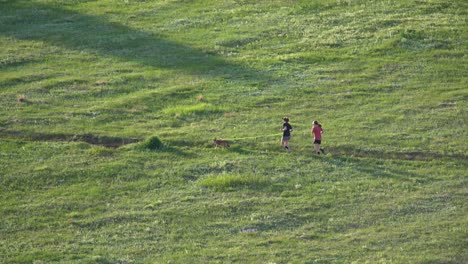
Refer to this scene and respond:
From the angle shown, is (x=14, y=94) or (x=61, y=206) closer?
(x=61, y=206)

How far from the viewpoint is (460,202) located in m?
43.8

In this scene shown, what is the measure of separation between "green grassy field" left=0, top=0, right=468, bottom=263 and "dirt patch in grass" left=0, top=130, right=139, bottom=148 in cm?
11

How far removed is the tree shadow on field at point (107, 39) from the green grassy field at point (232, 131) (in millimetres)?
201

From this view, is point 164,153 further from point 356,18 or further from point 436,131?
point 356,18

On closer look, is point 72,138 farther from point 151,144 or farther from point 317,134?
point 317,134

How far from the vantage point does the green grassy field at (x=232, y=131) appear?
136 ft

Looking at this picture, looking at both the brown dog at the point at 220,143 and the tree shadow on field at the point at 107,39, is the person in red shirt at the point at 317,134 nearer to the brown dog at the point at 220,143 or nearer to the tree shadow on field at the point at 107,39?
the brown dog at the point at 220,143

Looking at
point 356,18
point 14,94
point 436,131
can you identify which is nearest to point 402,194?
point 436,131

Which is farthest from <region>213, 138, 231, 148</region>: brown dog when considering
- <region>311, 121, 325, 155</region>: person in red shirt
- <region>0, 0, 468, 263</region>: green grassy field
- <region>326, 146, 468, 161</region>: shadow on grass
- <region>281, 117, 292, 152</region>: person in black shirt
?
<region>326, 146, 468, 161</region>: shadow on grass

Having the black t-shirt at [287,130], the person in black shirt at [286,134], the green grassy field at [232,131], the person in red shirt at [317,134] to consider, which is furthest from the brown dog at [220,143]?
the person in red shirt at [317,134]

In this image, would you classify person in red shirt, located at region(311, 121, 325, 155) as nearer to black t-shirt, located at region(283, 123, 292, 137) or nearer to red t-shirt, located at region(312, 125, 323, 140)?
red t-shirt, located at region(312, 125, 323, 140)

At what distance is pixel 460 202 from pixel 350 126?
11.9 meters

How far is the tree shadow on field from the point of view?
6705 centimetres

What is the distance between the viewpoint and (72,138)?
54.6 m
